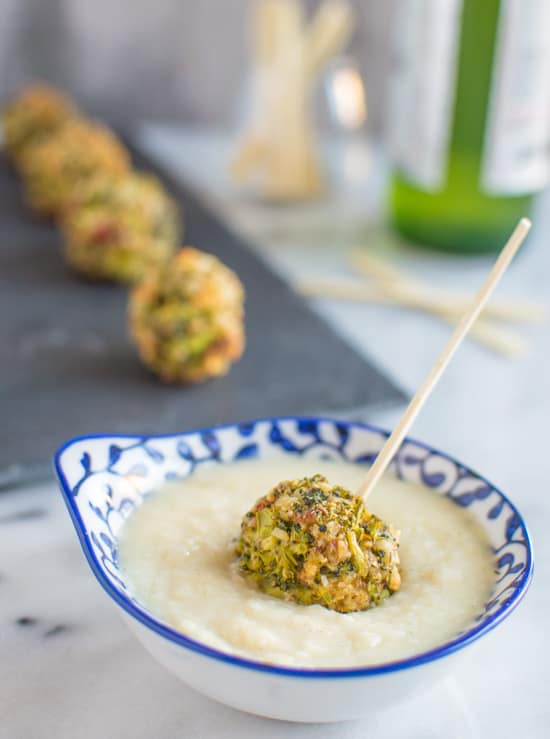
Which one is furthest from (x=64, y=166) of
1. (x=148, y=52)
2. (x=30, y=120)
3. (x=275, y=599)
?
(x=275, y=599)

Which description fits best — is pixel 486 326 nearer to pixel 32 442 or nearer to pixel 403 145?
pixel 403 145

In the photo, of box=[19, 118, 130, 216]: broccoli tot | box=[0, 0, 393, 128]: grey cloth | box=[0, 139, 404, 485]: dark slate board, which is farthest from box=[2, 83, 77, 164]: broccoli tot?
box=[0, 139, 404, 485]: dark slate board

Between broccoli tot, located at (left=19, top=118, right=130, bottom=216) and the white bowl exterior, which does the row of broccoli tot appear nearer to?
broccoli tot, located at (left=19, top=118, right=130, bottom=216)

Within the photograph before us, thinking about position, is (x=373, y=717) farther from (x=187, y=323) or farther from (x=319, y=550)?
(x=187, y=323)

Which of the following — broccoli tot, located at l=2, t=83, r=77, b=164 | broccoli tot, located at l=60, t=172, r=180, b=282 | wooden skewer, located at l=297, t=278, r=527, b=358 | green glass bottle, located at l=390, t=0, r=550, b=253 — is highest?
green glass bottle, located at l=390, t=0, r=550, b=253

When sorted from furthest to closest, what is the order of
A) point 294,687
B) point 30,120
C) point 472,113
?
1. point 30,120
2. point 472,113
3. point 294,687
